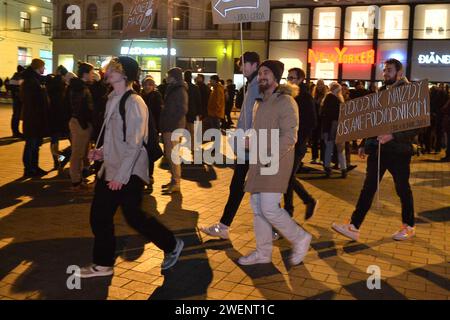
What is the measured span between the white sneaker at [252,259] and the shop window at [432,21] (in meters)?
26.8

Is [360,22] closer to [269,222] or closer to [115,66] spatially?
[269,222]

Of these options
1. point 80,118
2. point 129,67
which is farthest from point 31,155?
point 129,67

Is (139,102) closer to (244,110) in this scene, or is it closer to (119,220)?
(244,110)

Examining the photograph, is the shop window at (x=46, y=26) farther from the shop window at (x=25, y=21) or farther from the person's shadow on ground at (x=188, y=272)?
the person's shadow on ground at (x=188, y=272)

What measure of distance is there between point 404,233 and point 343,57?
84.8 ft

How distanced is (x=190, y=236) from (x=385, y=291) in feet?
7.76

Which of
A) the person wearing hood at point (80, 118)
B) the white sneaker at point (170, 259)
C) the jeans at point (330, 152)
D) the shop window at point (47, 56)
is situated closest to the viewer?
the white sneaker at point (170, 259)

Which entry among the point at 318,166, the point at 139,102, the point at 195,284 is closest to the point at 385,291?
the point at 195,284

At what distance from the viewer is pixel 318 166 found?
1194 centimetres

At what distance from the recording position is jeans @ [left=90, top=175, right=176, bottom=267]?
457 centimetres

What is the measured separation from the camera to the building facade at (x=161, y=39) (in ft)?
114

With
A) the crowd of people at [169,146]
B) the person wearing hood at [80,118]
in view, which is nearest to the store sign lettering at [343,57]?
the crowd of people at [169,146]

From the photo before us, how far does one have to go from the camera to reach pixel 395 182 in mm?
6098

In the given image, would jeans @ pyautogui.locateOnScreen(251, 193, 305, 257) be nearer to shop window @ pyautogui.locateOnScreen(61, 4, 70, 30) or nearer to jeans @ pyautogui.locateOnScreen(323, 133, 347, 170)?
jeans @ pyautogui.locateOnScreen(323, 133, 347, 170)
